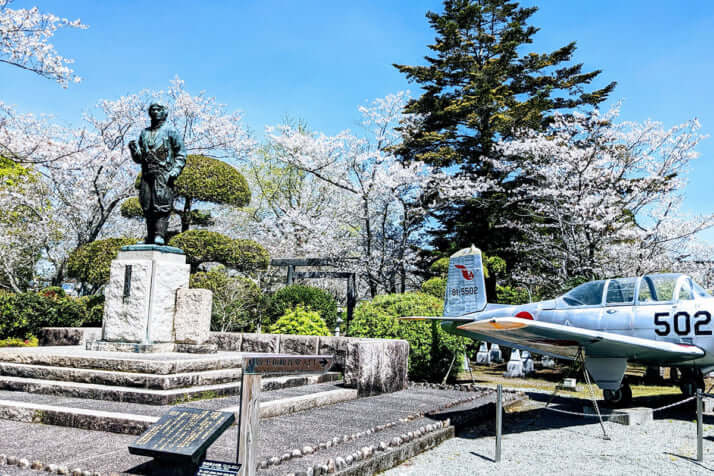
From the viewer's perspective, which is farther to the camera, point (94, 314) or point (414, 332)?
point (94, 314)

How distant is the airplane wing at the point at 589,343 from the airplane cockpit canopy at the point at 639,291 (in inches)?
33.2

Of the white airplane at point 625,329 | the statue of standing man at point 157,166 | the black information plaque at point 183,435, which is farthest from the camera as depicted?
the statue of standing man at point 157,166

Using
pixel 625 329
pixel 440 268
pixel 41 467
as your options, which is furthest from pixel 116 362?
pixel 440 268

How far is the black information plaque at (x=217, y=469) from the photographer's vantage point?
129 inches

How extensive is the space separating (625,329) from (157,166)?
27.5 ft

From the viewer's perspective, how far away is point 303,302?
49.8 ft

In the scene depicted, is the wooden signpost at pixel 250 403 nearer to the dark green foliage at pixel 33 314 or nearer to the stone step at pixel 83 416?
the stone step at pixel 83 416

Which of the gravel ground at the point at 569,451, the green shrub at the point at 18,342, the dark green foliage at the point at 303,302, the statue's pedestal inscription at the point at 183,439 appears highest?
the dark green foliage at the point at 303,302

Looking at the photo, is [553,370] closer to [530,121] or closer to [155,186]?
[530,121]

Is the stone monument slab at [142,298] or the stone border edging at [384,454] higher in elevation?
the stone monument slab at [142,298]

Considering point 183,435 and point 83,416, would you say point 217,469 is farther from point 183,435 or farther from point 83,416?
point 83,416

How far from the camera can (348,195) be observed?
82.7 ft

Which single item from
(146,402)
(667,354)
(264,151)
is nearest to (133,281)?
(146,402)

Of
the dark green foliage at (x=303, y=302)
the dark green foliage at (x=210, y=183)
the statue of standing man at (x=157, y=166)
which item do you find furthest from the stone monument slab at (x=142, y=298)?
the dark green foliage at (x=210, y=183)
